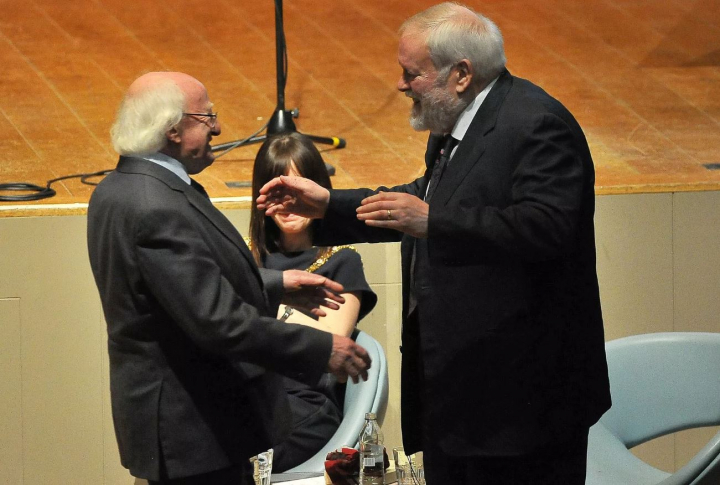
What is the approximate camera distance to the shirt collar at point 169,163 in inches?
79.7

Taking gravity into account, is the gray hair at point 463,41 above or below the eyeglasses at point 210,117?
above

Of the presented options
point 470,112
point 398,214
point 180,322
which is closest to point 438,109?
point 470,112

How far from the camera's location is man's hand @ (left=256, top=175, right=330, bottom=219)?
221cm

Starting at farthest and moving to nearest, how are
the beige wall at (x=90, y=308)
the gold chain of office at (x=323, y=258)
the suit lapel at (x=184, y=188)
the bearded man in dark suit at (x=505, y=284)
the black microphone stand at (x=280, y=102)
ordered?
the black microphone stand at (x=280, y=102), the beige wall at (x=90, y=308), the gold chain of office at (x=323, y=258), the suit lapel at (x=184, y=188), the bearded man in dark suit at (x=505, y=284)

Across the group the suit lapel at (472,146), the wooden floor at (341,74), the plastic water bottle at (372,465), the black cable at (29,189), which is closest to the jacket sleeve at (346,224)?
the suit lapel at (472,146)

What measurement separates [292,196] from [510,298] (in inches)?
23.7

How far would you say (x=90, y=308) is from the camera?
3.42 metres

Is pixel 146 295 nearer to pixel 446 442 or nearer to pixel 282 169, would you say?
pixel 446 442

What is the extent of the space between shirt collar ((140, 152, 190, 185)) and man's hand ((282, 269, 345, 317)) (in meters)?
0.36

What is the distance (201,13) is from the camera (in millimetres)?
5461

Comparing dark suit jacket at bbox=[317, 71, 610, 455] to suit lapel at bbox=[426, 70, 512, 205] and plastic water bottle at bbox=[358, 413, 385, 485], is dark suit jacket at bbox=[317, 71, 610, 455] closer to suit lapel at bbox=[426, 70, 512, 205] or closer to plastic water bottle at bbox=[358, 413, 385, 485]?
suit lapel at bbox=[426, 70, 512, 205]

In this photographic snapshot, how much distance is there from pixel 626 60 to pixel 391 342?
7.39ft

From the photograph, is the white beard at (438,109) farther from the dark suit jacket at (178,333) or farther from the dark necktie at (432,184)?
the dark suit jacket at (178,333)

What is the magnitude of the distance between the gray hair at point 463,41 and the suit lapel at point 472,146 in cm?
5
